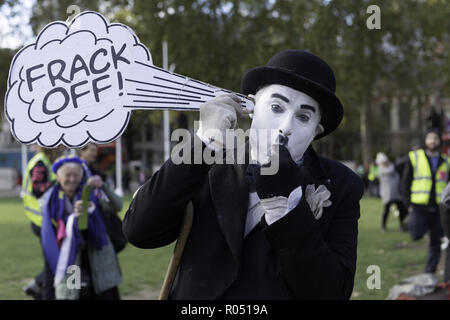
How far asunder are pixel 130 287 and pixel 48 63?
5.23 meters

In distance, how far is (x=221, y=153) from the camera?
5.77ft

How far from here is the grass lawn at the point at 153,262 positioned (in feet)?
21.7

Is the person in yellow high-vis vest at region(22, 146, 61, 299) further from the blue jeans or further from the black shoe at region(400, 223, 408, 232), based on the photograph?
the black shoe at region(400, 223, 408, 232)

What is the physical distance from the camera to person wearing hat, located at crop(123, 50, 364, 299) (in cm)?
169

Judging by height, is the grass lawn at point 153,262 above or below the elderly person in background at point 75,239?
below

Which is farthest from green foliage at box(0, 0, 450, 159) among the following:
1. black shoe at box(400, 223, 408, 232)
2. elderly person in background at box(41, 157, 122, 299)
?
elderly person in background at box(41, 157, 122, 299)

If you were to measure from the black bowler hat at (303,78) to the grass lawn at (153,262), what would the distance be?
15.0 feet

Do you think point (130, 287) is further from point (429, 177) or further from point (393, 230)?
point (393, 230)

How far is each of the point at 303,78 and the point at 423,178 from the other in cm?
661

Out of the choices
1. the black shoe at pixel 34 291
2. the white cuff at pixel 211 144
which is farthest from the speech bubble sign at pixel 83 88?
the black shoe at pixel 34 291

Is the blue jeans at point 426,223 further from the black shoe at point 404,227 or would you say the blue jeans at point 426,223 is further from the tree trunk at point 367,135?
the tree trunk at point 367,135

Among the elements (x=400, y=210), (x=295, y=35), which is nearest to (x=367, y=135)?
(x=295, y=35)

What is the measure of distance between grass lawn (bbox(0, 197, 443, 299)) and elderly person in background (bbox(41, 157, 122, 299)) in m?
1.18

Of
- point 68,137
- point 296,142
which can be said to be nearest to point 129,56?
point 68,137
